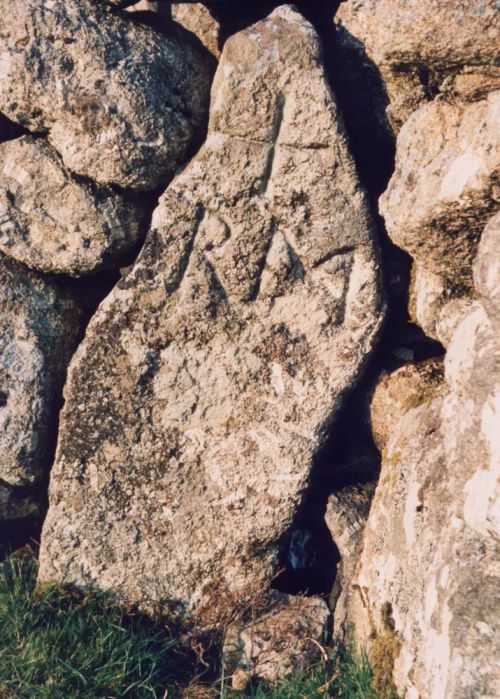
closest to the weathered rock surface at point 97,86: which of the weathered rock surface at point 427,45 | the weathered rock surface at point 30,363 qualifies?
the weathered rock surface at point 30,363

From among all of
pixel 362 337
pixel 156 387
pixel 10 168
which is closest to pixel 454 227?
pixel 362 337

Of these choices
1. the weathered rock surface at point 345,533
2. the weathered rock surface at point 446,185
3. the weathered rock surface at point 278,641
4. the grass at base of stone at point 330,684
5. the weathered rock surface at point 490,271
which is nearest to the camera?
the weathered rock surface at point 490,271

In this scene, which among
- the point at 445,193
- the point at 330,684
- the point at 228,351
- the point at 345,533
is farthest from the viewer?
the point at 345,533

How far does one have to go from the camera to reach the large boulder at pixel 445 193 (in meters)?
2.50

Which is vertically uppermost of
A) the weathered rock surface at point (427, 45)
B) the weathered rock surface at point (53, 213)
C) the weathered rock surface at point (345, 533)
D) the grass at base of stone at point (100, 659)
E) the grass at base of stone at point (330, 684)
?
the weathered rock surface at point (427, 45)

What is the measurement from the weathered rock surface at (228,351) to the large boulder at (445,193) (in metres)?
0.27

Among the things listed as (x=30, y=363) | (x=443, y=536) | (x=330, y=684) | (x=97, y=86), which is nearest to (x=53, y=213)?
(x=97, y=86)

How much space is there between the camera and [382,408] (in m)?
3.37

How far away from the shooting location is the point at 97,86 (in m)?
3.06

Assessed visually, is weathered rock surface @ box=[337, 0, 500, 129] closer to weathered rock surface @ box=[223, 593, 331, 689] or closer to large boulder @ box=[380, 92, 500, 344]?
large boulder @ box=[380, 92, 500, 344]

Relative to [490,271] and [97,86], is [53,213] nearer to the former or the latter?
[97,86]

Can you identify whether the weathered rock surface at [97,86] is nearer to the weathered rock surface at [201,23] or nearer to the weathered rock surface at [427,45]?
the weathered rock surface at [201,23]

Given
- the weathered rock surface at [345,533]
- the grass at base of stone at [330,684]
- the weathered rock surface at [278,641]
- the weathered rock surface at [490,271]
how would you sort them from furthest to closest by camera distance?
1. the weathered rock surface at [345,533]
2. the weathered rock surface at [278,641]
3. the grass at base of stone at [330,684]
4. the weathered rock surface at [490,271]

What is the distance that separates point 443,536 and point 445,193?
125 cm
